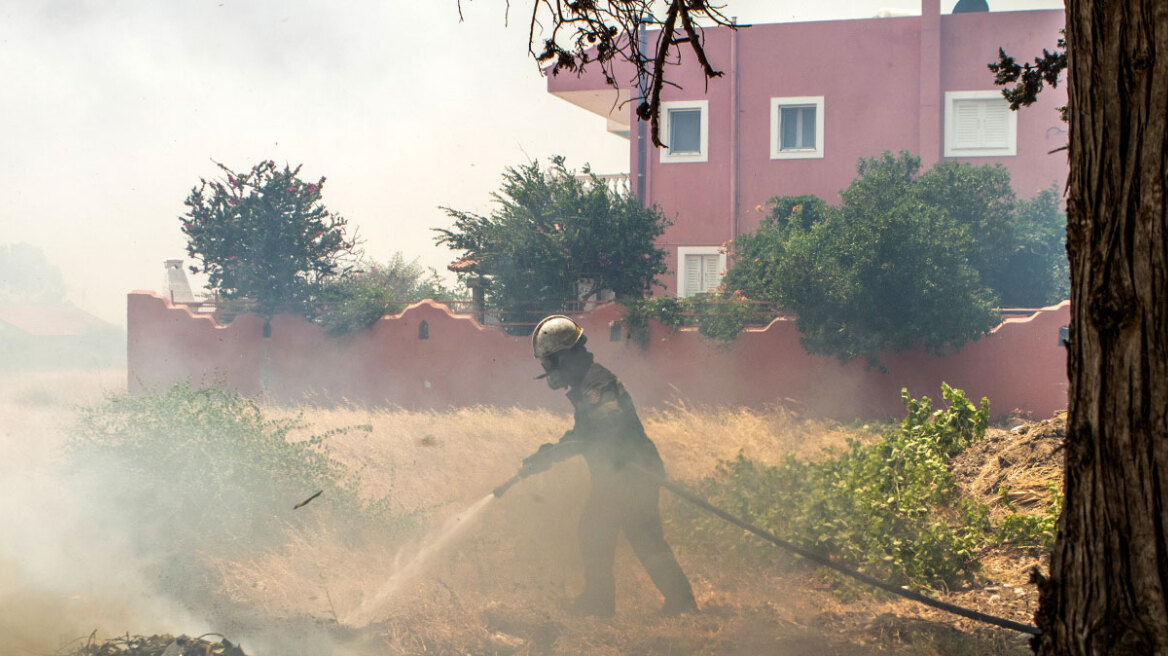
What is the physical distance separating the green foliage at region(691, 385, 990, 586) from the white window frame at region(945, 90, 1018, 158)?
13051 millimetres

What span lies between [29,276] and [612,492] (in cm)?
7085

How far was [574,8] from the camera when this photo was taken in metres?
5.19

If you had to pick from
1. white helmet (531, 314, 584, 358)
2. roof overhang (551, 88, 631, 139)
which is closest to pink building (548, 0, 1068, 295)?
roof overhang (551, 88, 631, 139)

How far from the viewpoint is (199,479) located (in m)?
7.44

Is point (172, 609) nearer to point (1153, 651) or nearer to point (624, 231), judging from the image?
point (1153, 651)

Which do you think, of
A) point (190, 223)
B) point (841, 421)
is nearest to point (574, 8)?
point (841, 421)

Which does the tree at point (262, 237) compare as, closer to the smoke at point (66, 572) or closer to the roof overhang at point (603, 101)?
the roof overhang at point (603, 101)

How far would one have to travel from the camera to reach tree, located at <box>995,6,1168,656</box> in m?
2.55

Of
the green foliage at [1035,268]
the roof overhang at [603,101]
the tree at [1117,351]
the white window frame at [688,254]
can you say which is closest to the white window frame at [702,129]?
the roof overhang at [603,101]

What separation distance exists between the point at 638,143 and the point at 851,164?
4977 millimetres

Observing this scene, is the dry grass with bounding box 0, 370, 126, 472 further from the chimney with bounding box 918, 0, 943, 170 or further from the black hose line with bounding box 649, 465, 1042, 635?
the chimney with bounding box 918, 0, 943, 170

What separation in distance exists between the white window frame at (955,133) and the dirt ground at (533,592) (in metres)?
13.1

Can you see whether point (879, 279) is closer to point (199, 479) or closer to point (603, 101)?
point (603, 101)

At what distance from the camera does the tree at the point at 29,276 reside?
61.5m
